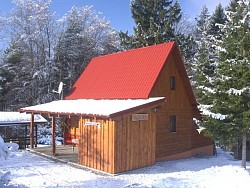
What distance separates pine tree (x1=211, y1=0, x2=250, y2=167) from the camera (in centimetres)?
1259

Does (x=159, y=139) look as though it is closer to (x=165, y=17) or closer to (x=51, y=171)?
(x=51, y=171)

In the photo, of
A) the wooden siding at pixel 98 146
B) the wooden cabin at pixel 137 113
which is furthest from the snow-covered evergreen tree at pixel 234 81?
the wooden siding at pixel 98 146

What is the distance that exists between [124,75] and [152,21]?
1304 cm

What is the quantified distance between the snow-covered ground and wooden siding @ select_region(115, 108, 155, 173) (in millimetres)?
371

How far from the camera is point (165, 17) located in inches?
1214

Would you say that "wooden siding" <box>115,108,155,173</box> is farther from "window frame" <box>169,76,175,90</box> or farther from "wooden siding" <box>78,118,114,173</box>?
"window frame" <box>169,76,175,90</box>

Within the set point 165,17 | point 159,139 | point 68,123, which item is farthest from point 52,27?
point 159,139

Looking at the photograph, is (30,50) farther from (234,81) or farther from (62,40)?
(234,81)

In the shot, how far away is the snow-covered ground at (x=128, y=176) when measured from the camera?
10.7 metres

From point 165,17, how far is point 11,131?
59.3 feet

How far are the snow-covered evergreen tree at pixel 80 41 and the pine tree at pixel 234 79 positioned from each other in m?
22.2

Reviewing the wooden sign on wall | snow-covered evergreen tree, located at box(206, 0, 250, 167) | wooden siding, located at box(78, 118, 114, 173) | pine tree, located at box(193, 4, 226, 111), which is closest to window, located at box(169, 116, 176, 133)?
pine tree, located at box(193, 4, 226, 111)

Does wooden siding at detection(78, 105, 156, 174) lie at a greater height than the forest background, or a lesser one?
lesser

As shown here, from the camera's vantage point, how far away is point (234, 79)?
1277 centimetres
